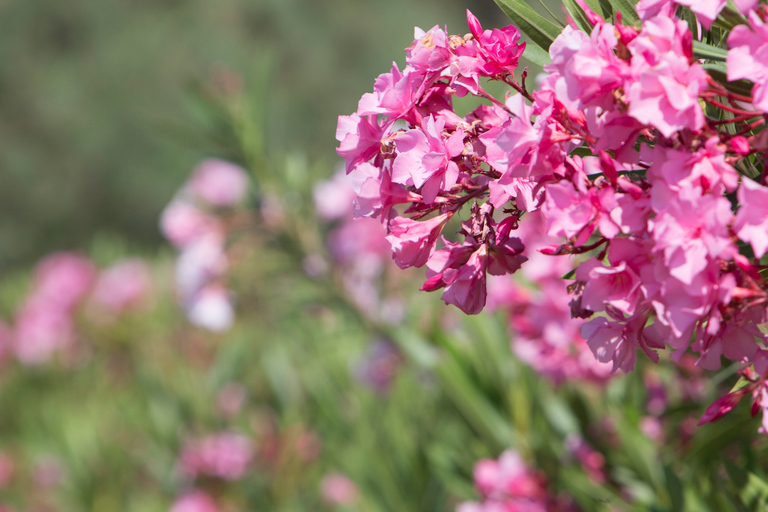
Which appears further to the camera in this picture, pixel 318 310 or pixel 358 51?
pixel 358 51

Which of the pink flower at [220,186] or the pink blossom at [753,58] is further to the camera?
the pink flower at [220,186]

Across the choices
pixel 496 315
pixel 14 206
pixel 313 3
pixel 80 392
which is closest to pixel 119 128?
pixel 14 206

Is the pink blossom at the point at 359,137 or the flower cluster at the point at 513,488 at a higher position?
the pink blossom at the point at 359,137

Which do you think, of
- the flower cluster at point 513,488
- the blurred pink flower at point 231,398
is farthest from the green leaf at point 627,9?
the blurred pink flower at point 231,398

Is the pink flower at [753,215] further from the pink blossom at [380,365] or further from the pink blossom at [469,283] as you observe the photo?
the pink blossom at [380,365]

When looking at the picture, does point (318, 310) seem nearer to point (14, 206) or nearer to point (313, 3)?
point (313, 3)

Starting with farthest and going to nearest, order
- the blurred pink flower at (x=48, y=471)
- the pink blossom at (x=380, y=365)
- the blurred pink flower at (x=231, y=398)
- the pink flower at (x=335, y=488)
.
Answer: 1. the blurred pink flower at (x=48, y=471)
2. the blurred pink flower at (x=231, y=398)
3. the pink flower at (x=335, y=488)
4. the pink blossom at (x=380, y=365)
